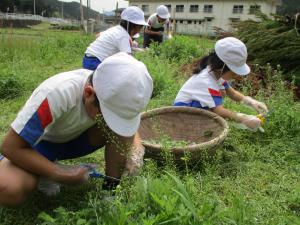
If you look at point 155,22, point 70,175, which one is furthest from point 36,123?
point 155,22

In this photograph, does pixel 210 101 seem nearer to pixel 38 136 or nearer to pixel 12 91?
pixel 38 136

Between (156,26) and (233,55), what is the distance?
5781 millimetres

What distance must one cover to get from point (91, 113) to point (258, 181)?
4.05 feet

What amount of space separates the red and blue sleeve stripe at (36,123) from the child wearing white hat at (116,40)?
120 inches

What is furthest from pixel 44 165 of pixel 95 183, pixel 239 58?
pixel 239 58

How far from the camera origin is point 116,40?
4.86m

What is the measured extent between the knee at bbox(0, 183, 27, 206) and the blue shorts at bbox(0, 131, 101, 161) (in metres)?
0.28

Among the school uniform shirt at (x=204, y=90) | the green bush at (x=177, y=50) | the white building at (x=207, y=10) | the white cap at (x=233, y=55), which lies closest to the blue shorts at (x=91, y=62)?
the school uniform shirt at (x=204, y=90)

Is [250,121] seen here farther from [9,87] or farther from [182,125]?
[9,87]

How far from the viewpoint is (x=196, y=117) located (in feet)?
10.5

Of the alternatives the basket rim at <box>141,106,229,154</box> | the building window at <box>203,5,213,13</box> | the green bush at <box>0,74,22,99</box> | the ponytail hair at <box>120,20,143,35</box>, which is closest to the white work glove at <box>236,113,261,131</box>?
the basket rim at <box>141,106,229,154</box>

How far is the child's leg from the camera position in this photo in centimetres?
191

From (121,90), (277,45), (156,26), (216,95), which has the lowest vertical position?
(216,95)

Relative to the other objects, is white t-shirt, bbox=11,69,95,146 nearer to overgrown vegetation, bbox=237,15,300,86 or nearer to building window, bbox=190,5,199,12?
overgrown vegetation, bbox=237,15,300,86
